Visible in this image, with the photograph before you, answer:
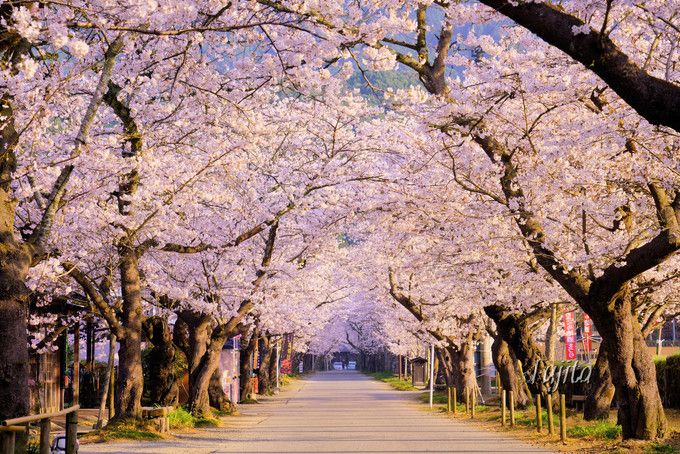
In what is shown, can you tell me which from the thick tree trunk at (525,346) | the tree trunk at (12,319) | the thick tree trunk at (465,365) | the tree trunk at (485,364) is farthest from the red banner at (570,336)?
the tree trunk at (12,319)

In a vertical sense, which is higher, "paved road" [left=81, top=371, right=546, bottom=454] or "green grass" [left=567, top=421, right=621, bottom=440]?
"green grass" [left=567, top=421, right=621, bottom=440]

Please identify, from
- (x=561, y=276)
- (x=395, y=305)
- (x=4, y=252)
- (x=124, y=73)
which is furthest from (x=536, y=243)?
(x=395, y=305)

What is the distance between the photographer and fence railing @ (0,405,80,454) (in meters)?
8.56

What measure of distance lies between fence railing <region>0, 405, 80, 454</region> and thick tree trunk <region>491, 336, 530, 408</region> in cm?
1973

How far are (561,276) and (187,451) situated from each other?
757 cm

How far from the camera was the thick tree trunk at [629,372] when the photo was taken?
1600cm

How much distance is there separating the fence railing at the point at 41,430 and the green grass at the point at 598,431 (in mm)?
10924

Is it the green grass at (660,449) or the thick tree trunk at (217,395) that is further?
the thick tree trunk at (217,395)

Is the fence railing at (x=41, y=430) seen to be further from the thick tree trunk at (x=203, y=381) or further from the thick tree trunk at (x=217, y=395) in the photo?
the thick tree trunk at (x=217, y=395)

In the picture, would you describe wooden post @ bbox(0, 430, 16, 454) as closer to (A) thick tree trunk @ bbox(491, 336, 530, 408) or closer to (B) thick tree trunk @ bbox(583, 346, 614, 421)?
(B) thick tree trunk @ bbox(583, 346, 614, 421)

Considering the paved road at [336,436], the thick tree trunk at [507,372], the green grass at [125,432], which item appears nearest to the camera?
the paved road at [336,436]

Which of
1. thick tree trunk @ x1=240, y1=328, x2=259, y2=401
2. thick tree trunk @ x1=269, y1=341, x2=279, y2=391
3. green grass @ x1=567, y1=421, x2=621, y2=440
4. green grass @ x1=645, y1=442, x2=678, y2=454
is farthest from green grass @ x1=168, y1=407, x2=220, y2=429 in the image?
thick tree trunk @ x1=269, y1=341, x2=279, y2=391

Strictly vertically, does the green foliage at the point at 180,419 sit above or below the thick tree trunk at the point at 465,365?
below

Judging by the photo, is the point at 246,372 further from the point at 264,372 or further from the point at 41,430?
the point at 41,430
